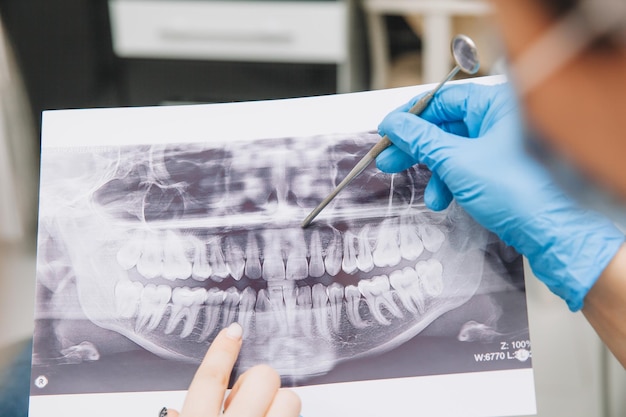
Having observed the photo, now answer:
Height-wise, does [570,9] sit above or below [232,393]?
above

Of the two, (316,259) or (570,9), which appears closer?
(570,9)

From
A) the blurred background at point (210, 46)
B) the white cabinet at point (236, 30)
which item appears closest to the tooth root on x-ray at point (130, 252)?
the blurred background at point (210, 46)

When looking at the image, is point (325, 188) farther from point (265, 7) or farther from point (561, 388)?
point (265, 7)

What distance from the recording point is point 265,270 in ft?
2.14

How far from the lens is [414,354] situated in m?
0.63

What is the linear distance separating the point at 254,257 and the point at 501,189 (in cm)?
25

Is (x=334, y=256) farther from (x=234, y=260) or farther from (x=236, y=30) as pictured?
(x=236, y=30)

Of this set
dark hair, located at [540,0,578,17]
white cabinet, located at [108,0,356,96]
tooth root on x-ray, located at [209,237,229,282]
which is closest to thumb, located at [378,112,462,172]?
tooth root on x-ray, located at [209,237,229,282]

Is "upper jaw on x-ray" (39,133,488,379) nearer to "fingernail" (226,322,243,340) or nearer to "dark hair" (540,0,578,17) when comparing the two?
"fingernail" (226,322,243,340)

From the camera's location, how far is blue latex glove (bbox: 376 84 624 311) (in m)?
0.58

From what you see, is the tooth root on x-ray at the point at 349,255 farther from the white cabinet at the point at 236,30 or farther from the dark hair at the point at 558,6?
the white cabinet at the point at 236,30

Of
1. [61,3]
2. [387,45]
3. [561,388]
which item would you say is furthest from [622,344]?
[61,3]

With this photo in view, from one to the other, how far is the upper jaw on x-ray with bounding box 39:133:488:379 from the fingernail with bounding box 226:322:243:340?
1 centimetres

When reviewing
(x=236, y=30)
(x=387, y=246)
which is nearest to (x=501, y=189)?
(x=387, y=246)
